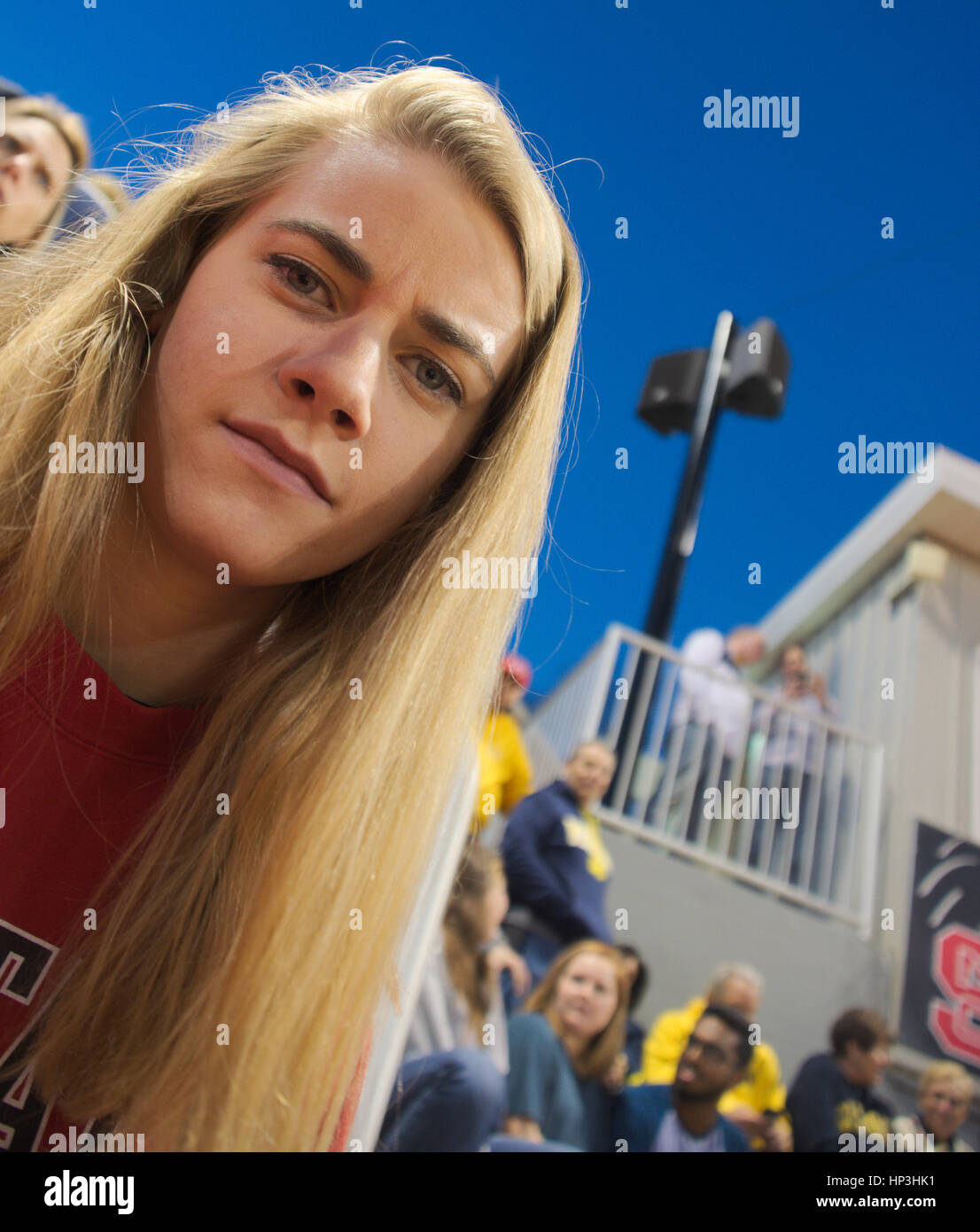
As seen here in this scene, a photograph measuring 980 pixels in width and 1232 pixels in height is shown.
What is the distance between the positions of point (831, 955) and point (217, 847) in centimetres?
405

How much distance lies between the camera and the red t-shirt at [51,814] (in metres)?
0.75

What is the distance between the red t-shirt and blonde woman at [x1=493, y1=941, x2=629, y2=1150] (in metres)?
2.13

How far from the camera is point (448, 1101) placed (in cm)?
223

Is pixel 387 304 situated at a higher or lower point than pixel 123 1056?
higher

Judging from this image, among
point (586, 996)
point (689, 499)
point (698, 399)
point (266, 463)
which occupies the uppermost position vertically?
point (698, 399)

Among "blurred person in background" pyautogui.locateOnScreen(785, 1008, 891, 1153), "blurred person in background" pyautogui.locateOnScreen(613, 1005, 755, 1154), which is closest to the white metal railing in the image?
"blurred person in background" pyautogui.locateOnScreen(785, 1008, 891, 1153)

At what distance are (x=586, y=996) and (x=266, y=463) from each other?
2.58 meters

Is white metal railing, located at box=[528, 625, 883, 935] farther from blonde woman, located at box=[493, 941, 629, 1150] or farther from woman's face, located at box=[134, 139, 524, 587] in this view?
woman's face, located at box=[134, 139, 524, 587]

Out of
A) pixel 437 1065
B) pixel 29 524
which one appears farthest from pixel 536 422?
pixel 437 1065

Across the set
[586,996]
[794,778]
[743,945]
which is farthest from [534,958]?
[794,778]

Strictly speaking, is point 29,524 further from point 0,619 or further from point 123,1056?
point 123,1056

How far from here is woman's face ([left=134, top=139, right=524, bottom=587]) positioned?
0.73 metres

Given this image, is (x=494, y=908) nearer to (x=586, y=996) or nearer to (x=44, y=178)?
(x=586, y=996)

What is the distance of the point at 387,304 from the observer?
79 centimetres
